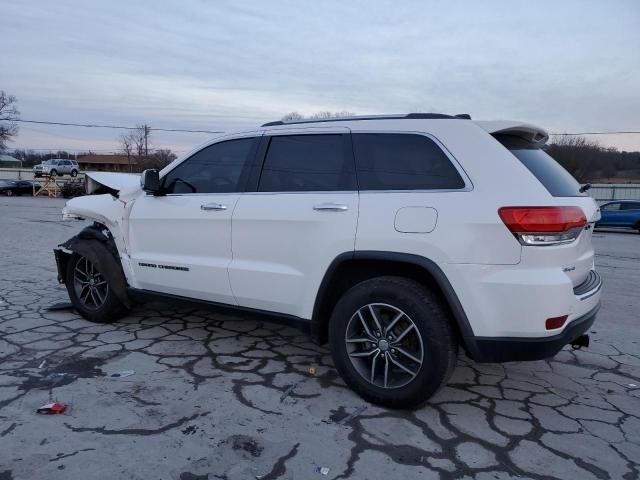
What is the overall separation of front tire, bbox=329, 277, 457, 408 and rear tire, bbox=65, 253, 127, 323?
8.30 feet

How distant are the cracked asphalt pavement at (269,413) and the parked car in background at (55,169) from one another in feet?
151

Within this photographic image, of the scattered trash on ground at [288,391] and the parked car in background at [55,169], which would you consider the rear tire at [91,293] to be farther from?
the parked car in background at [55,169]

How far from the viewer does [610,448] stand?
116 inches

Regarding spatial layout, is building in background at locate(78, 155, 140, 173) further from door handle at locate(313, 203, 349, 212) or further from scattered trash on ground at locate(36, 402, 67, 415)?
door handle at locate(313, 203, 349, 212)

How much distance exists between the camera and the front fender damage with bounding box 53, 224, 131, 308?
4797 millimetres

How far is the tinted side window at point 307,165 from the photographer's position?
360 cm

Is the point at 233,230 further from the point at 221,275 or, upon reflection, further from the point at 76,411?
the point at 76,411

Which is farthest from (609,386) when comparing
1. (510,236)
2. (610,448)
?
(510,236)

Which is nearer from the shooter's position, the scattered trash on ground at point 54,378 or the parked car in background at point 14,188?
the scattered trash on ground at point 54,378

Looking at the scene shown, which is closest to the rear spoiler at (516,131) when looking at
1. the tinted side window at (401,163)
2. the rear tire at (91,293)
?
the tinted side window at (401,163)

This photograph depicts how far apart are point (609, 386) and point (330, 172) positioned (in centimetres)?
267

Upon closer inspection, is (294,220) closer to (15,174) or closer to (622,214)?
(622,214)

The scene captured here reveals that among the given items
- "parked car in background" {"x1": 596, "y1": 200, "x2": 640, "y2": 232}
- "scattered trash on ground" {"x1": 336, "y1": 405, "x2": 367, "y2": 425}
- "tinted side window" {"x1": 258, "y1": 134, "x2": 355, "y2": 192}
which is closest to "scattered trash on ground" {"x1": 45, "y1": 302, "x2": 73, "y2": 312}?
"tinted side window" {"x1": 258, "y1": 134, "x2": 355, "y2": 192}

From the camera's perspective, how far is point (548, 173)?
10.8 ft
